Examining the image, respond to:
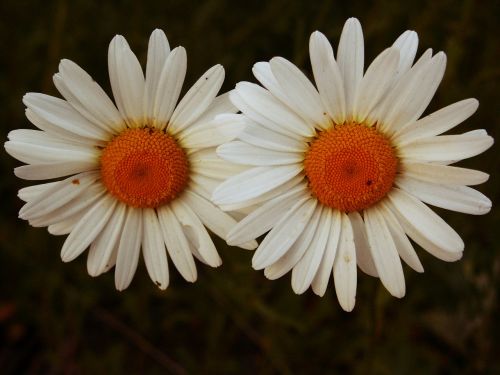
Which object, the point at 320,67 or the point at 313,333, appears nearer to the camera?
the point at 320,67

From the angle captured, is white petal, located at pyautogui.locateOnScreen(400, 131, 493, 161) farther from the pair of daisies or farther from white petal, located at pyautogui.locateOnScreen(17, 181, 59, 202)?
white petal, located at pyautogui.locateOnScreen(17, 181, 59, 202)

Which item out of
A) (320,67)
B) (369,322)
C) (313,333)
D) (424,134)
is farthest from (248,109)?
(313,333)

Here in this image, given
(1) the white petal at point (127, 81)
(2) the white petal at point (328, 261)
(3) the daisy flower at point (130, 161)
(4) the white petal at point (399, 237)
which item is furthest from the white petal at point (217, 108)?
(4) the white petal at point (399, 237)

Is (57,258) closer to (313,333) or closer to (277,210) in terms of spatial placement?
(313,333)

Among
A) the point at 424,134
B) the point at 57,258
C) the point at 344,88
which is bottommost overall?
the point at 57,258

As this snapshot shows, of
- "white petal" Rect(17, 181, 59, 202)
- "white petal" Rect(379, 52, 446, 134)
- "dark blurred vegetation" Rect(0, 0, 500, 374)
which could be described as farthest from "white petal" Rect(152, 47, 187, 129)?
"dark blurred vegetation" Rect(0, 0, 500, 374)

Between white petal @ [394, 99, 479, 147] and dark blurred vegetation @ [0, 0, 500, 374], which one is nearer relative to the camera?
white petal @ [394, 99, 479, 147]

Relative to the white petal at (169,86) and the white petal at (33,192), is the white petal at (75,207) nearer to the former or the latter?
the white petal at (33,192)
